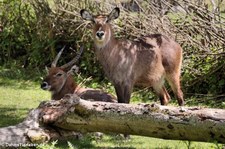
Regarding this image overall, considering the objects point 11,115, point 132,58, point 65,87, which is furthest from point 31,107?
point 132,58

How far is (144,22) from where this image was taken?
11.8 metres

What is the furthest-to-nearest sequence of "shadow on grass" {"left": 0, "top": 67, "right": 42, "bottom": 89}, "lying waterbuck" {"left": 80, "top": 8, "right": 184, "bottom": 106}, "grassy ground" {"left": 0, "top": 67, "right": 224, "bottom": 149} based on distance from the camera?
"shadow on grass" {"left": 0, "top": 67, "right": 42, "bottom": 89}, "lying waterbuck" {"left": 80, "top": 8, "right": 184, "bottom": 106}, "grassy ground" {"left": 0, "top": 67, "right": 224, "bottom": 149}

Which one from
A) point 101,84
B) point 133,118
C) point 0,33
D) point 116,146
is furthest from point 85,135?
point 0,33

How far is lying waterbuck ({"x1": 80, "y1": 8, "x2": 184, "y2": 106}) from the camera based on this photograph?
8.86 m

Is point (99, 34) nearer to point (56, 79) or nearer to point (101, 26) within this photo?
point (101, 26)

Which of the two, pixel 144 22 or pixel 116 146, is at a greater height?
pixel 144 22

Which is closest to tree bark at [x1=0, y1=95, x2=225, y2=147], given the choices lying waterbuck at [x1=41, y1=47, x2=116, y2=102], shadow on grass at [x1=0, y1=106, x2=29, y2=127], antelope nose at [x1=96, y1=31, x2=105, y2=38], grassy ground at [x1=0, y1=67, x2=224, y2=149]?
grassy ground at [x1=0, y1=67, x2=224, y2=149]

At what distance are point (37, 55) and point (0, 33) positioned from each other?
119cm

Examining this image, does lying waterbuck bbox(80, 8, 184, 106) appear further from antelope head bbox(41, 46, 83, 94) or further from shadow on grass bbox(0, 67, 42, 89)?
shadow on grass bbox(0, 67, 42, 89)

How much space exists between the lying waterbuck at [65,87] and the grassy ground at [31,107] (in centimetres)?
60

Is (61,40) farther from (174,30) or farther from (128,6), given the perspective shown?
(174,30)

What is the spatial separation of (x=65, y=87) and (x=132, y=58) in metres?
1.10

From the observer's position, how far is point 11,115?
361 inches

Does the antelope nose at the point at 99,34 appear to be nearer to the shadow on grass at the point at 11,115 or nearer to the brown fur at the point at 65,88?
the brown fur at the point at 65,88
